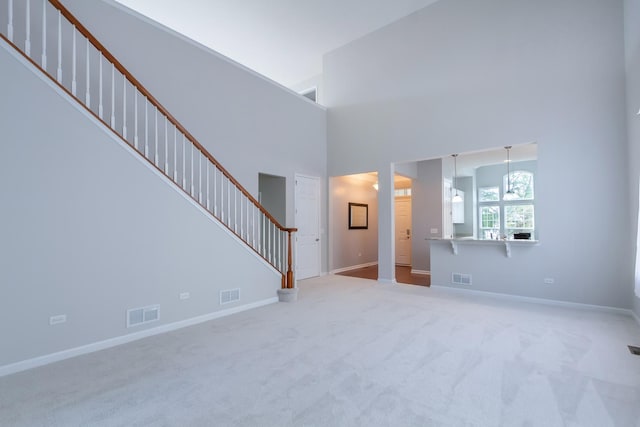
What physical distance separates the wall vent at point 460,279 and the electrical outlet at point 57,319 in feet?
17.6

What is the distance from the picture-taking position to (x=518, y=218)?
31.6ft

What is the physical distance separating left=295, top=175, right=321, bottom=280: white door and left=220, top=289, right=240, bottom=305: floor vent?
2284mm

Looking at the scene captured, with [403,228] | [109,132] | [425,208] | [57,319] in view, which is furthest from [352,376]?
[403,228]

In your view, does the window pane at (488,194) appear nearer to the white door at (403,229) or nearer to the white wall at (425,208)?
the white door at (403,229)

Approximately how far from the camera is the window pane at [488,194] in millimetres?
10062

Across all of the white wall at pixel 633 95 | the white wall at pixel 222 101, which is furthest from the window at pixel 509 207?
the white wall at pixel 222 101

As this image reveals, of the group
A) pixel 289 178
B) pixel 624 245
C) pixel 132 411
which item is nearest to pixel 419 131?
pixel 289 178

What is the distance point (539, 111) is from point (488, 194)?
612 centimetres

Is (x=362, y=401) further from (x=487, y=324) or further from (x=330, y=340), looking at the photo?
(x=487, y=324)

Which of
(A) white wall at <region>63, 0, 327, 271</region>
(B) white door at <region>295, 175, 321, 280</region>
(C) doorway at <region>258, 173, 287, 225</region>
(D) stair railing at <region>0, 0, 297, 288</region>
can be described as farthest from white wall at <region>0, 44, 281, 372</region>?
(B) white door at <region>295, 175, 321, 280</region>

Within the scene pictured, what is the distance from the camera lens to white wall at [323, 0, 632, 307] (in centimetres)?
413

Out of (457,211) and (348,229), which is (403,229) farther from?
(348,229)

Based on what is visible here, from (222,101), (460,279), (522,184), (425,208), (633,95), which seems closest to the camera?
(633,95)

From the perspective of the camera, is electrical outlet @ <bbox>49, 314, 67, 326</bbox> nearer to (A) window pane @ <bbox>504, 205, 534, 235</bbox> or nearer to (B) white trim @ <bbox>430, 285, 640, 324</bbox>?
(B) white trim @ <bbox>430, 285, 640, 324</bbox>
